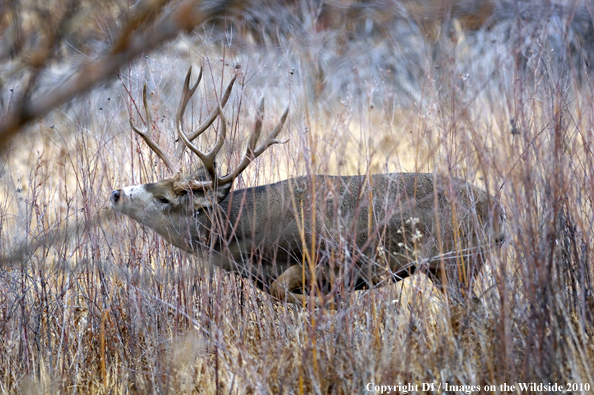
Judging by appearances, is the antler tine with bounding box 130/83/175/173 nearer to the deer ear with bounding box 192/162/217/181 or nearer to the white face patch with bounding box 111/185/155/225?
the deer ear with bounding box 192/162/217/181

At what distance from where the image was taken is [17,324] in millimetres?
3600

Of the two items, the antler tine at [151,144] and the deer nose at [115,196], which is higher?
the antler tine at [151,144]

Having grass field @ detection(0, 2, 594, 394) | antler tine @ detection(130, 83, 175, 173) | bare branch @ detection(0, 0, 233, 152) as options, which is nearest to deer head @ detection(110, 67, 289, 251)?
antler tine @ detection(130, 83, 175, 173)

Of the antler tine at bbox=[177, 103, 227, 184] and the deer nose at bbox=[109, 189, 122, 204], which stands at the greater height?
the antler tine at bbox=[177, 103, 227, 184]

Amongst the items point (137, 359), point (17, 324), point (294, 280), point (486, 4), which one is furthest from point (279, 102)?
point (486, 4)

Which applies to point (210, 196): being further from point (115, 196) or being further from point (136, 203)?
point (115, 196)

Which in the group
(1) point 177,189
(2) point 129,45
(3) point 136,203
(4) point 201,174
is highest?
(4) point 201,174

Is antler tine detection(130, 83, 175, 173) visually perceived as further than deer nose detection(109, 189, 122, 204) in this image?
Yes

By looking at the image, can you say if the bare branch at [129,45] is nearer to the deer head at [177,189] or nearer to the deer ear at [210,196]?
the deer head at [177,189]

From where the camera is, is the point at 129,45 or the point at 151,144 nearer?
the point at 129,45

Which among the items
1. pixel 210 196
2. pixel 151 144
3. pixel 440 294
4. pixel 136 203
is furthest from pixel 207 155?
pixel 440 294

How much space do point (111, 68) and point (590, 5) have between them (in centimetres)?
232

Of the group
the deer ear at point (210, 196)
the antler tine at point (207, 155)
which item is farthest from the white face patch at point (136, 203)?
the antler tine at point (207, 155)

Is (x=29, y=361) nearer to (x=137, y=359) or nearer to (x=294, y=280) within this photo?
(x=137, y=359)
